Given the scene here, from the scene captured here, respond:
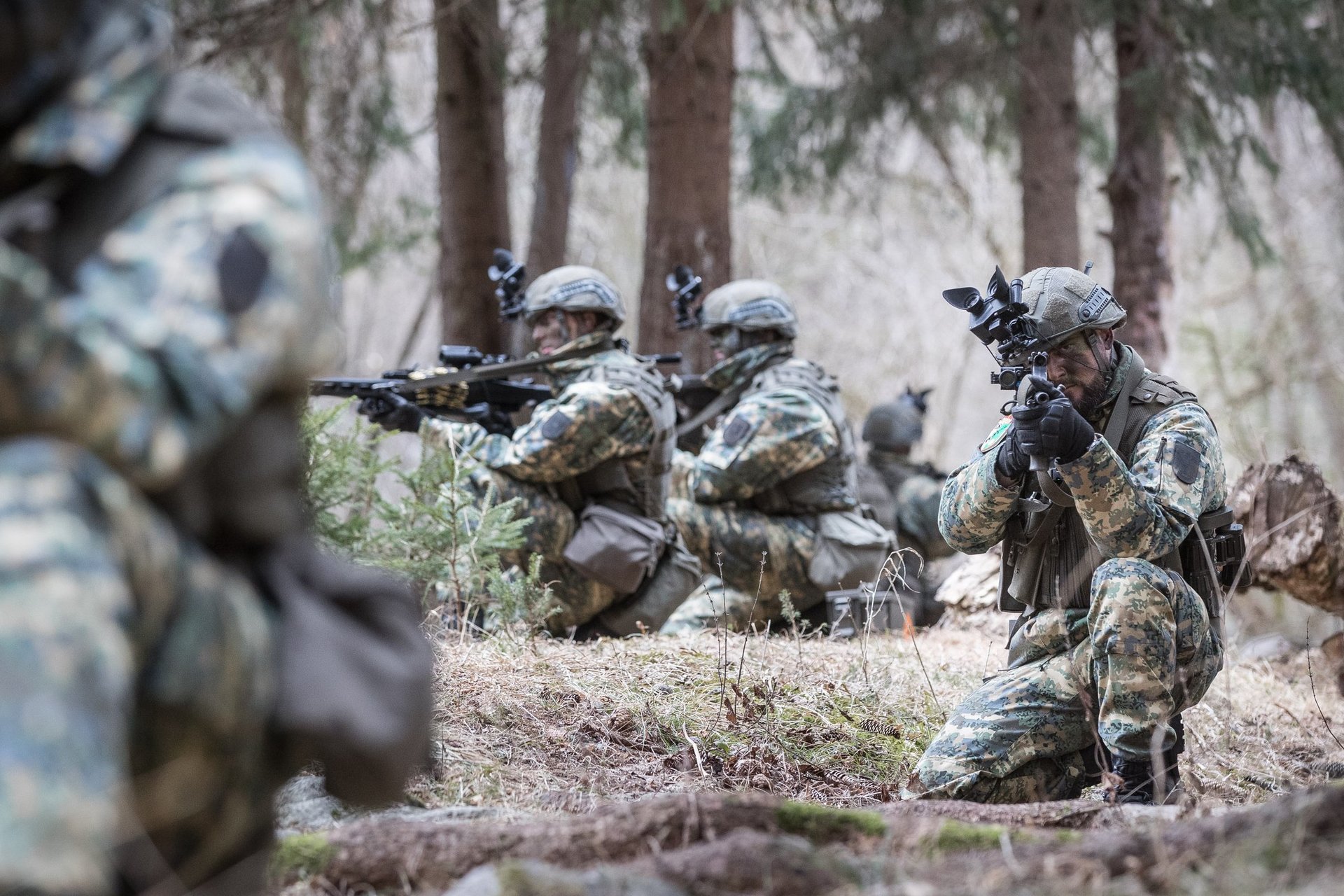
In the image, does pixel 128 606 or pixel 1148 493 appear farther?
pixel 1148 493

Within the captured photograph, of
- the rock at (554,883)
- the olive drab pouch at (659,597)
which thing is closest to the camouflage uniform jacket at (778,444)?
the olive drab pouch at (659,597)

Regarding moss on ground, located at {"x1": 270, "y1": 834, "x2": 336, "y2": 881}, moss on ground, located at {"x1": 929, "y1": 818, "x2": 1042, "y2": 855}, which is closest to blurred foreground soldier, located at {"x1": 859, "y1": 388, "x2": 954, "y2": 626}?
moss on ground, located at {"x1": 929, "y1": 818, "x2": 1042, "y2": 855}

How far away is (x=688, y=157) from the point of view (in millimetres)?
9359

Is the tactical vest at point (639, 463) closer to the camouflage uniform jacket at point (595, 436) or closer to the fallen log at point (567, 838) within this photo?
the camouflage uniform jacket at point (595, 436)

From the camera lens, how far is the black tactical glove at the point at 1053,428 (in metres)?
4.23

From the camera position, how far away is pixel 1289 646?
8.46 meters

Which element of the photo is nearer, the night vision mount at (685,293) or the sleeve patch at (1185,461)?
the sleeve patch at (1185,461)

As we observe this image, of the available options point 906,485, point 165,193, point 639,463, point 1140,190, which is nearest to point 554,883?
point 165,193

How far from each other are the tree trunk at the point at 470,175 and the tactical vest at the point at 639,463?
190cm

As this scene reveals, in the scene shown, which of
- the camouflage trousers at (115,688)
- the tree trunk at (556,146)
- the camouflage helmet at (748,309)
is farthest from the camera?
the tree trunk at (556,146)

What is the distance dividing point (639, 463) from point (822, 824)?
5293mm

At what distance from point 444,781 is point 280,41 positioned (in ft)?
24.5

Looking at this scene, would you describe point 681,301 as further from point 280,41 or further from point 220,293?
point 220,293

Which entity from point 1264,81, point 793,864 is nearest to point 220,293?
point 793,864
